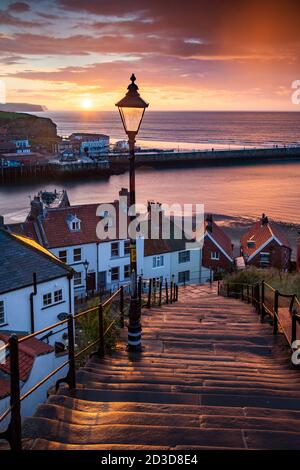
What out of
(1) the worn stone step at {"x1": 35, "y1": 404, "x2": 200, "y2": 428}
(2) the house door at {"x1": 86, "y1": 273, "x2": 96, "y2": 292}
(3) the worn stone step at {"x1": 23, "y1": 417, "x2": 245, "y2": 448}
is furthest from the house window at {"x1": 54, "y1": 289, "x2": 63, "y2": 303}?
(3) the worn stone step at {"x1": 23, "y1": 417, "x2": 245, "y2": 448}

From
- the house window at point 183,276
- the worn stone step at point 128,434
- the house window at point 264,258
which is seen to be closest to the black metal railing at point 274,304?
the worn stone step at point 128,434

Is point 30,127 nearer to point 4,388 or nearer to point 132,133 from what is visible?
point 4,388

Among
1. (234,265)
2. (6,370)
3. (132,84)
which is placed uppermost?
(132,84)

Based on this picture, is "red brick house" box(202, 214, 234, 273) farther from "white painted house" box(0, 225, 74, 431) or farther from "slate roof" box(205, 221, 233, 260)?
"white painted house" box(0, 225, 74, 431)

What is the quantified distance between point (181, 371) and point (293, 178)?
296ft

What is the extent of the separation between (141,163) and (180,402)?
110 meters

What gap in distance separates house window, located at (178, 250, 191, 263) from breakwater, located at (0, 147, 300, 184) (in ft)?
217

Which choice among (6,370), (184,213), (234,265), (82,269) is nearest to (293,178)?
(184,213)

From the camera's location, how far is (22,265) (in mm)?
20672

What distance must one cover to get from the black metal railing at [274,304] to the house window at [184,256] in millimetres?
12410

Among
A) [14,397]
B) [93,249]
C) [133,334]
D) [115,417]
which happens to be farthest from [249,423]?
[93,249]

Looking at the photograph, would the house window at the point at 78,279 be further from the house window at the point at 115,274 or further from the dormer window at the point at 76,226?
the dormer window at the point at 76,226

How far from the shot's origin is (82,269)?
99.8ft
